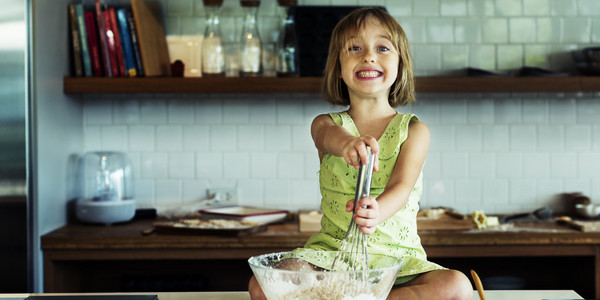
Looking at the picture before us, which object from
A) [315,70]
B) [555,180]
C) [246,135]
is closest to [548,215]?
[555,180]

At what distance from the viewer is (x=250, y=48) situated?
256 centimetres

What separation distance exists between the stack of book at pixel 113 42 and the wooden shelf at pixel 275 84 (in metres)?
0.07

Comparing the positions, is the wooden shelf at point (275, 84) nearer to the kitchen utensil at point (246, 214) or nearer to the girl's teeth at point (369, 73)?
the kitchen utensil at point (246, 214)

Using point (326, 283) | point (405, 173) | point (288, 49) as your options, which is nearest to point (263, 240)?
point (288, 49)

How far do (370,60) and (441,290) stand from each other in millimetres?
526

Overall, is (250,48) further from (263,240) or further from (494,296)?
(494,296)

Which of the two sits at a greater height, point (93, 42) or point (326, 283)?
point (93, 42)

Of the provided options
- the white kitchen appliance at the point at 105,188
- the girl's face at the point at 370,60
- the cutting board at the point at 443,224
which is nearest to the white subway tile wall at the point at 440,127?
the white kitchen appliance at the point at 105,188

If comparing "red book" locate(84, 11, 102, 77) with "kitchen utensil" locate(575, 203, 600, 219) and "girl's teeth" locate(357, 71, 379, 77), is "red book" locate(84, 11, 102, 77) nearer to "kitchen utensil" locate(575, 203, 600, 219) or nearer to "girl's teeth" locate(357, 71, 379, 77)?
"girl's teeth" locate(357, 71, 379, 77)

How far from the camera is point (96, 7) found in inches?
99.8

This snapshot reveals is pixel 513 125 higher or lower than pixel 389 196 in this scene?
higher

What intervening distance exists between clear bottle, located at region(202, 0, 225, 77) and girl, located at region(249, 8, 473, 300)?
3.70 feet

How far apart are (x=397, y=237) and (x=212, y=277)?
4.85 ft

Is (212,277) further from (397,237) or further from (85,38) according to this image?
(397,237)
